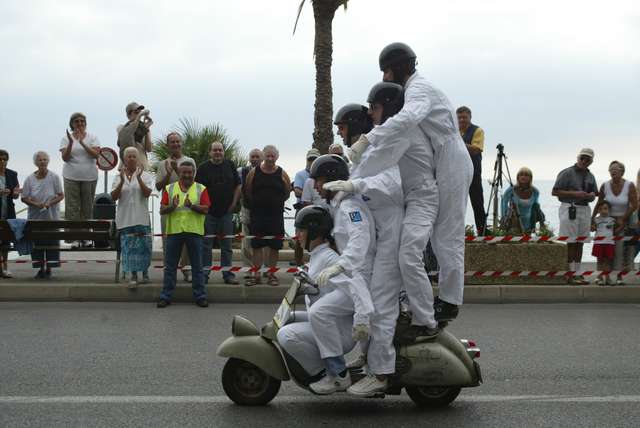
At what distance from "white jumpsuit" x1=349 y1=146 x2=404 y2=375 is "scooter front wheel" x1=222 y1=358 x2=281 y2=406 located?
2.36 ft

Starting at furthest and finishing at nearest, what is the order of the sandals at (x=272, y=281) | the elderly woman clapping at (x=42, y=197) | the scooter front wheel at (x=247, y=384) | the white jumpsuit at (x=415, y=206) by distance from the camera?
the elderly woman clapping at (x=42, y=197) → the sandals at (x=272, y=281) → the scooter front wheel at (x=247, y=384) → the white jumpsuit at (x=415, y=206)

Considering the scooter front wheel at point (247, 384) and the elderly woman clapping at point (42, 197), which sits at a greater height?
the elderly woman clapping at point (42, 197)

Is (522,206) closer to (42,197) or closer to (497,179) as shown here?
(497,179)

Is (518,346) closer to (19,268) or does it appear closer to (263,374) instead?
(263,374)

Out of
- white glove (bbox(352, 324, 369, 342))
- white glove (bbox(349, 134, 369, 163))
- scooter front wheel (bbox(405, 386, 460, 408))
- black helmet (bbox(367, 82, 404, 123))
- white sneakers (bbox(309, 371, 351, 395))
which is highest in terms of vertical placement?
black helmet (bbox(367, 82, 404, 123))

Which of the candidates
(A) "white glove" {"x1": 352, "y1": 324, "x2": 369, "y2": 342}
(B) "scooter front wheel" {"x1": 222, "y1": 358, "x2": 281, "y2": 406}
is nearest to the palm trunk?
(B) "scooter front wheel" {"x1": 222, "y1": 358, "x2": 281, "y2": 406}

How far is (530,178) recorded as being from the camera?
1401cm

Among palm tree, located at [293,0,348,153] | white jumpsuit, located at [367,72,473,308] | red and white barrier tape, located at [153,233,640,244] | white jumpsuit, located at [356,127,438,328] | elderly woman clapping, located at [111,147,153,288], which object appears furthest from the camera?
palm tree, located at [293,0,348,153]

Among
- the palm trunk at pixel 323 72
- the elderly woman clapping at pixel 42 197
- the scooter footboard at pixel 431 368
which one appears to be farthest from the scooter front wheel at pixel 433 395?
the palm trunk at pixel 323 72

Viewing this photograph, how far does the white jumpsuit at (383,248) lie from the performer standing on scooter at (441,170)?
91mm

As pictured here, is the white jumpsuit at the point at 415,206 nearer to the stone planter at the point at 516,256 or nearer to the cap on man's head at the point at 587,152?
the stone planter at the point at 516,256

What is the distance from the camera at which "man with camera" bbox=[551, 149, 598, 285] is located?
13906mm

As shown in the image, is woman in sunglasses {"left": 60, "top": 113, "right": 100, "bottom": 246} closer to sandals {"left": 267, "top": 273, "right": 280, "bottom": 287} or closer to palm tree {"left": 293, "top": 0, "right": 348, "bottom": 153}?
sandals {"left": 267, "top": 273, "right": 280, "bottom": 287}

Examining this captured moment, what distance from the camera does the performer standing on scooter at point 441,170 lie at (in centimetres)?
623
